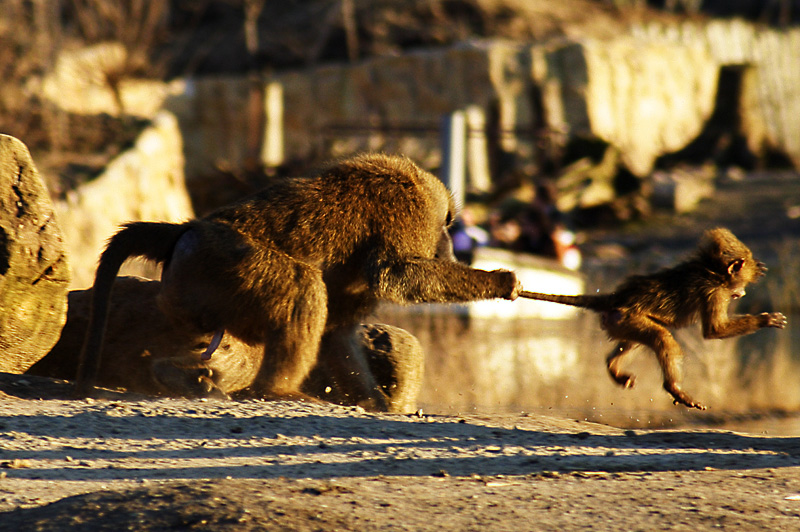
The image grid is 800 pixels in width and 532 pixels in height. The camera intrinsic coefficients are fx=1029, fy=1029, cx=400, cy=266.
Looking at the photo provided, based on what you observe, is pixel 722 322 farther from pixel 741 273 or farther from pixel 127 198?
pixel 127 198

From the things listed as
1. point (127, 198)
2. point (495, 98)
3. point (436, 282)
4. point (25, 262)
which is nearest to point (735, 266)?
point (436, 282)

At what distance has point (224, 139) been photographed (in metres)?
22.9

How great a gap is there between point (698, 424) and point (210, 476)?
614cm

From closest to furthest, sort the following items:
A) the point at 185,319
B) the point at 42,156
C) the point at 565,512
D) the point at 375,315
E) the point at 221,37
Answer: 1. the point at 565,512
2. the point at 185,319
3. the point at 375,315
4. the point at 42,156
5. the point at 221,37

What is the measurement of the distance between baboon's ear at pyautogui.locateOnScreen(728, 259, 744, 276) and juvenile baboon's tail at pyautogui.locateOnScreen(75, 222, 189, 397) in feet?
9.74

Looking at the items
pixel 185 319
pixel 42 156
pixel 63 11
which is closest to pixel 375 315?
pixel 185 319

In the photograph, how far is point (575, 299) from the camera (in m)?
5.50

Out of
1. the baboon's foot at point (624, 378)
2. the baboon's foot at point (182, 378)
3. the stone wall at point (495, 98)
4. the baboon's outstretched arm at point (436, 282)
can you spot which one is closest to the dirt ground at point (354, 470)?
the baboon's foot at point (624, 378)

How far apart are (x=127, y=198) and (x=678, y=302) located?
10530mm

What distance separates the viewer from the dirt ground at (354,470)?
11.5 feet

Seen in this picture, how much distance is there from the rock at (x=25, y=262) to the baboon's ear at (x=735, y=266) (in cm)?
372

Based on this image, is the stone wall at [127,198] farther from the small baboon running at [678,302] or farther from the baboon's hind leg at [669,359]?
the baboon's hind leg at [669,359]

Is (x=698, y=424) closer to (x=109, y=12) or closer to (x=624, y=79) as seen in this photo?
(x=109, y=12)

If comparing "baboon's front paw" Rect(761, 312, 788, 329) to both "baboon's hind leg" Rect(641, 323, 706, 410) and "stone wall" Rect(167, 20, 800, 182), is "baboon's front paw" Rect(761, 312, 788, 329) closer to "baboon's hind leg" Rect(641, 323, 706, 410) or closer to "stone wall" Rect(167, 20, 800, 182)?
"baboon's hind leg" Rect(641, 323, 706, 410)
